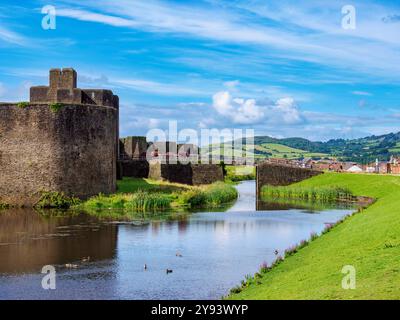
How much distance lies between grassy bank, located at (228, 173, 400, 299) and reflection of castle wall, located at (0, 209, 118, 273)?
6.62 m

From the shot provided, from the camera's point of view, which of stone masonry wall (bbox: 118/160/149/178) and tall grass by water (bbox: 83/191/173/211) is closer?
tall grass by water (bbox: 83/191/173/211)

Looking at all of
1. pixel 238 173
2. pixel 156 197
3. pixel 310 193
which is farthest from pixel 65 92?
pixel 238 173

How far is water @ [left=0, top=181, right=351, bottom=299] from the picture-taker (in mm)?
16203

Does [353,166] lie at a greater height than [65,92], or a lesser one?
lesser

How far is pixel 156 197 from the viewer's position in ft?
Result: 122

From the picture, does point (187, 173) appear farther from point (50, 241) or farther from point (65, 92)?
point (50, 241)

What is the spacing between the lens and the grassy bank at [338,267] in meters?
12.3

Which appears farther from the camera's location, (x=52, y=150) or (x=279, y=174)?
(x=279, y=174)

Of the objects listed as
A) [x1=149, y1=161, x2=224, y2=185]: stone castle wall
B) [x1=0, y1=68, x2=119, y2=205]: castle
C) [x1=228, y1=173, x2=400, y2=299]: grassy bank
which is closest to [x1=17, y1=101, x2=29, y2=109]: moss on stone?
[x1=0, y1=68, x2=119, y2=205]: castle

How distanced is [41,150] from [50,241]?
1392cm

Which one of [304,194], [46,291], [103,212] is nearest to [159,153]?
[304,194]


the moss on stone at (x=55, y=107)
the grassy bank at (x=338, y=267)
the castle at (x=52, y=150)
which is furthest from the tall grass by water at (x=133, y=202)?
the grassy bank at (x=338, y=267)

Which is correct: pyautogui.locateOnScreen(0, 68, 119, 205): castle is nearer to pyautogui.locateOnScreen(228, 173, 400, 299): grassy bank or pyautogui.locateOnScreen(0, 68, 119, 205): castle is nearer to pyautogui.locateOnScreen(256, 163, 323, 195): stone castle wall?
pyautogui.locateOnScreen(228, 173, 400, 299): grassy bank
